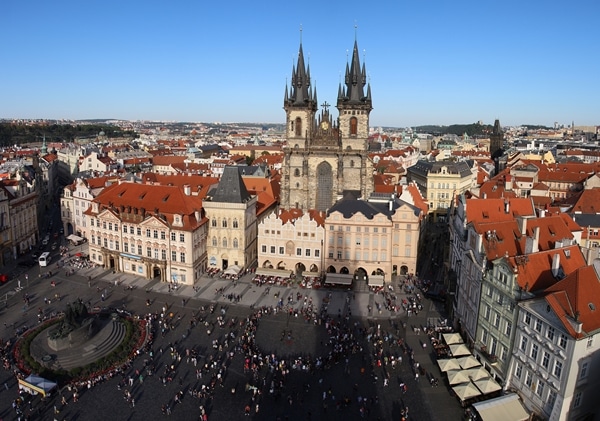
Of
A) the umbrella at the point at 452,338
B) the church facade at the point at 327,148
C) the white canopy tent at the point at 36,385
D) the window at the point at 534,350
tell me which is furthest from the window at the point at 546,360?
the church facade at the point at 327,148

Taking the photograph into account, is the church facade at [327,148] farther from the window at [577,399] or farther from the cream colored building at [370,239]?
the window at [577,399]

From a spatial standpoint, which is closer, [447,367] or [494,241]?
[447,367]

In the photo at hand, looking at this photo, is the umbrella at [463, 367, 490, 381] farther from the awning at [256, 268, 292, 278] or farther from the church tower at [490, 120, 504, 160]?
the church tower at [490, 120, 504, 160]

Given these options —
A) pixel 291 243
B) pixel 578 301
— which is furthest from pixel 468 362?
Answer: pixel 291 243

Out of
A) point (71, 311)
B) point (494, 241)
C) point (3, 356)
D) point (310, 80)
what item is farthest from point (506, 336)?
point (310, 80)

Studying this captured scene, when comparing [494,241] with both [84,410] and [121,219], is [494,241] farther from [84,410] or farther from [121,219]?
[121,219]

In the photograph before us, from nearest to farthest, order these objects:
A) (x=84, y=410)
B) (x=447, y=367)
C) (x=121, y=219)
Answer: (x=84, y=410), (x=447, y=367), (x=121, y=219)

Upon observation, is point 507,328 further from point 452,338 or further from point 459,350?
point 452,338
